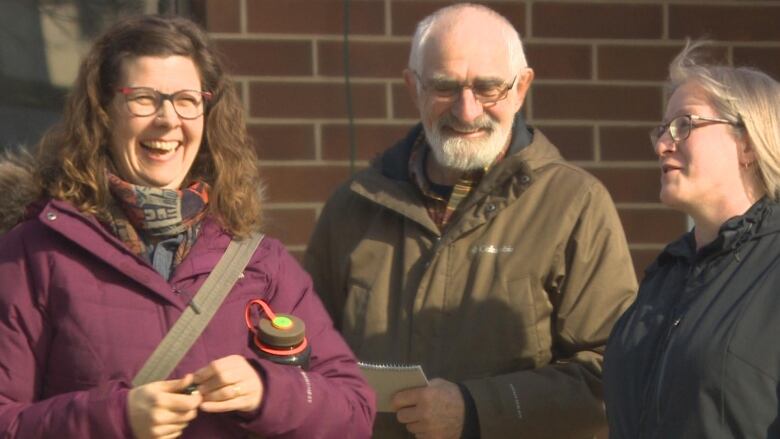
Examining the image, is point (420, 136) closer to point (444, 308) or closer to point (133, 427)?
point (444, 308)

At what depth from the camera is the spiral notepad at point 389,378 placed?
361cm

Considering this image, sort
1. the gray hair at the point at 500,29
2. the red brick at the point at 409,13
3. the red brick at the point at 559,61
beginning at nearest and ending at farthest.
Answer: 1. the gray hair at the point at 500,29
2. the red brick at the point at 409,13
3. the red brick at the point at 559,61

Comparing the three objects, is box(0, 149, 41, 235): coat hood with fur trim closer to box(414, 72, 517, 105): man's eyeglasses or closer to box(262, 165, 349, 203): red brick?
box(414, 72, 517, 105): man's eyeglasses

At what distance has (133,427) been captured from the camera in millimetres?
2785

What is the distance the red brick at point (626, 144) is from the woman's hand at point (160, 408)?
8.43ft

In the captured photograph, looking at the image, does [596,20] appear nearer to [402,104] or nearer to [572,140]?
[572,140]

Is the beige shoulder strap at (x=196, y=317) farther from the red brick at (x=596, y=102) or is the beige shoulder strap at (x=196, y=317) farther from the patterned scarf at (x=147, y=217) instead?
the red brick at (x=596, y=102)

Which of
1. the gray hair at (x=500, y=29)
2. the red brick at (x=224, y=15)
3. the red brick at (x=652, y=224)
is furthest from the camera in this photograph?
the red brick at (x=652, y=224)

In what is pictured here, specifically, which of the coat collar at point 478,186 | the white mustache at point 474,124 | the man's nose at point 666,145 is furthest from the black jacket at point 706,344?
the white mustache at point 474,124

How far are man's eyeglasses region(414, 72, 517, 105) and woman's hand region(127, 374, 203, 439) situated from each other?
1460 mm

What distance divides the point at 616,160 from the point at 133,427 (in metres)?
2.64

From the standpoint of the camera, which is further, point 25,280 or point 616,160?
point 616,160

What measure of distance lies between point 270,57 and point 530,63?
827 millimetres

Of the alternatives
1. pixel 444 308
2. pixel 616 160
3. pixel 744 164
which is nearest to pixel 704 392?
pixel 744 164
